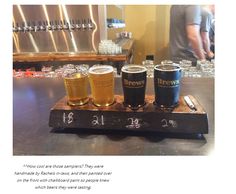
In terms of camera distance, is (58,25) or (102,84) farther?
(58,25)

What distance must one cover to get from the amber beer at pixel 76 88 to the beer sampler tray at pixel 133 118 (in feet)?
0.05

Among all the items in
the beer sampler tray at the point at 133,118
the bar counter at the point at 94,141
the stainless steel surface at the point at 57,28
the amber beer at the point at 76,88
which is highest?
the stainless steel surface at the point at 57,28

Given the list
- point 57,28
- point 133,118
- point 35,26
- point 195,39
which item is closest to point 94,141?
point 133,118

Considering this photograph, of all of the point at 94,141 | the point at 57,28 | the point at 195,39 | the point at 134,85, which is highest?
the point at 57,28

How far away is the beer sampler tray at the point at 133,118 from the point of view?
0.46m

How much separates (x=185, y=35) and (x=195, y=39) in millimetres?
98

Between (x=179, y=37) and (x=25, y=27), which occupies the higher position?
(x=25, y=27)

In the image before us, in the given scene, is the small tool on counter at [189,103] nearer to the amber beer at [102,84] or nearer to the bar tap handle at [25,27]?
the amber beer at [102,84]

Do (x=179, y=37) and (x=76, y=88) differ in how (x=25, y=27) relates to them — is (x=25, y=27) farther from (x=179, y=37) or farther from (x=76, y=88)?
(x=76, y=88)

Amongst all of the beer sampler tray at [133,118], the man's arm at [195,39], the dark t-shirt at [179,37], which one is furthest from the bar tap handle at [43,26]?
the beer sampler tray at [133,118]

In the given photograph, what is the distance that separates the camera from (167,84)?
45cm

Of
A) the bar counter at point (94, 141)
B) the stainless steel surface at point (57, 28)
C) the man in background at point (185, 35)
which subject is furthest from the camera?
the stainless steel surface at point (57, 28)
